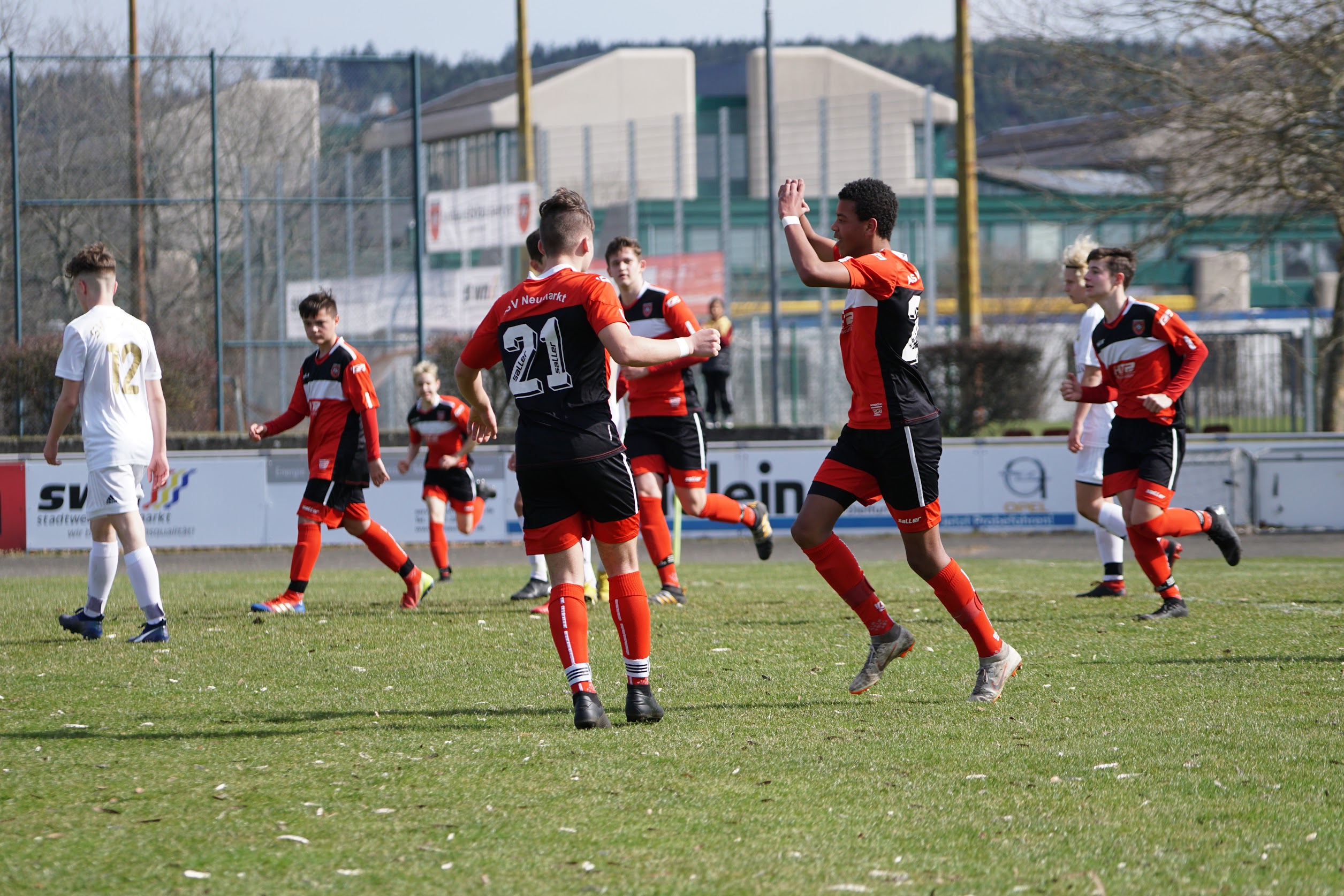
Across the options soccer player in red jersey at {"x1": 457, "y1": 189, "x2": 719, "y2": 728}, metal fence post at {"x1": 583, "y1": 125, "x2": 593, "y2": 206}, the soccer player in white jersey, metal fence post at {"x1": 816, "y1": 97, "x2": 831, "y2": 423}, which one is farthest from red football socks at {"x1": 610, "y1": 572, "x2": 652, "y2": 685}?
metal fence post at {"x1": 583, "y1": 125, "x2": 593, "y2": 206}

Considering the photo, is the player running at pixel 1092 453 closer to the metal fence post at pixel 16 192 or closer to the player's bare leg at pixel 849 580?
the player's bare leg at pixel 849 580

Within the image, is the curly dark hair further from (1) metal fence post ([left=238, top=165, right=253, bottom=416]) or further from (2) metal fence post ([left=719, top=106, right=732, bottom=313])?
(2) metal fence post ([left=719, top=106, right=732, bottom=313])

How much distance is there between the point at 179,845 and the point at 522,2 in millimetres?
20751

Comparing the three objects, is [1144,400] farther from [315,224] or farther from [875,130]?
[875,130]

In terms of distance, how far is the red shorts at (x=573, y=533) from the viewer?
17.4 feet

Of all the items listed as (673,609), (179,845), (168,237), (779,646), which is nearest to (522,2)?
(168,237)

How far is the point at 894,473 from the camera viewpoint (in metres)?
5.71

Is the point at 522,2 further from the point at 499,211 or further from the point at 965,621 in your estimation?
the point at 965,621

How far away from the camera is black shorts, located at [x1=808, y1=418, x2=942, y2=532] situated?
5695mm

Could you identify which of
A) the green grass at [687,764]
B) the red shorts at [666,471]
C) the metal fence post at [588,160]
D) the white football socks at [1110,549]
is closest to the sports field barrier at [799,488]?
the white football socks at [1110,549]

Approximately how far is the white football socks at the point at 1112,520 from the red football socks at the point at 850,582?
4047mm

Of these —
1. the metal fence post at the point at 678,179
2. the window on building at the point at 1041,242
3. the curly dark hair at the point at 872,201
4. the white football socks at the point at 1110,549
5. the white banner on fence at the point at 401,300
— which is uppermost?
the window on building at the point at 1041,242

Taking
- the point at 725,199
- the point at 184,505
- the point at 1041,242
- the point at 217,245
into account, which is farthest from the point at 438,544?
the point at 1041,242

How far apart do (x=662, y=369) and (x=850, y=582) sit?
135 inches
